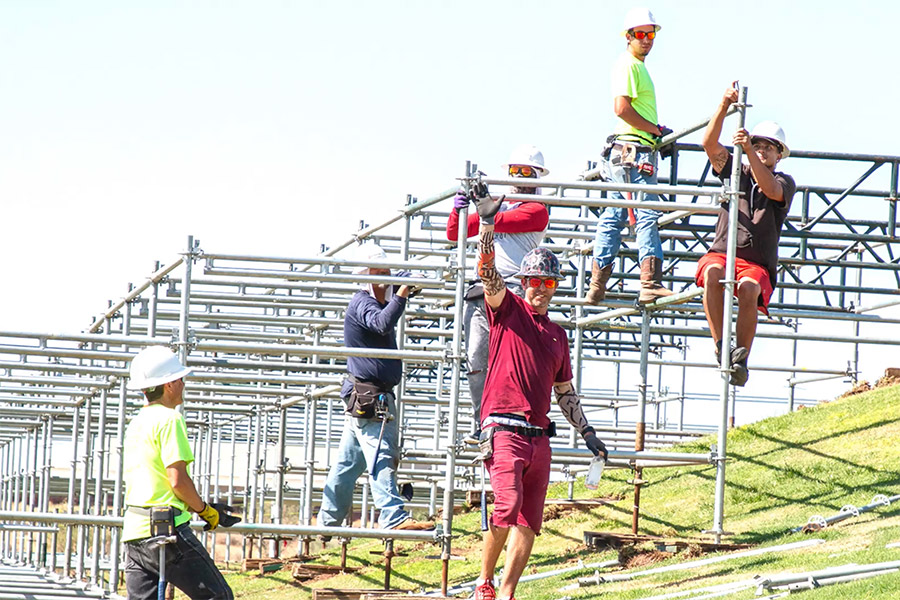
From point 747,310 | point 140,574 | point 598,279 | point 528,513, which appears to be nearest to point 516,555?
point 528,513

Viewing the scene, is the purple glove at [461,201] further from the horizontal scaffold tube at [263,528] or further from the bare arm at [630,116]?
the bare arm at [630,116]

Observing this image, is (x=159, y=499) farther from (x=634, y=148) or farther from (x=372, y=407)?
(x=634, y=148)

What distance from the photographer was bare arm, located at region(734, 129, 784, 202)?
33.1 ft

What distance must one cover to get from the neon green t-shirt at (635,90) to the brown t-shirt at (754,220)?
1188 millimetres

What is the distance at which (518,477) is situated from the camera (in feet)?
26.3

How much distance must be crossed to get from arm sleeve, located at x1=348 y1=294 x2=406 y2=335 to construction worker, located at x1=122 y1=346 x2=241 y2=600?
2503mm

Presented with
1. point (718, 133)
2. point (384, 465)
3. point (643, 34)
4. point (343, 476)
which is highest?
point (643, 34)

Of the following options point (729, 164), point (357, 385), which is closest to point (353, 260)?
point (357, 385)

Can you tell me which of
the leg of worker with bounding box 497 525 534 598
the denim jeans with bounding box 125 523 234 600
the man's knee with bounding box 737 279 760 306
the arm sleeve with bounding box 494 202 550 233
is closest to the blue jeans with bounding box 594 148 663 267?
the man's knee with bounding box 737 279 760 306

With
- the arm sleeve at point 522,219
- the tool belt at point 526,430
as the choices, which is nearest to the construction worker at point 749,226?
the arm sleeve at point 522,219

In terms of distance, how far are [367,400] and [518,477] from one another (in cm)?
210

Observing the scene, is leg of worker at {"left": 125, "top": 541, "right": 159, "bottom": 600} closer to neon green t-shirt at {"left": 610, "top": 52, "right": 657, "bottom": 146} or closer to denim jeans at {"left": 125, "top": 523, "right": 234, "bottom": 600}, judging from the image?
denim jeans at {"left": 125, "top": 523, "right": 234, "bottom": 600}

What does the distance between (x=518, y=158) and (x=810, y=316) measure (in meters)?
5.60

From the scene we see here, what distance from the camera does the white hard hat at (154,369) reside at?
23.8 ft
